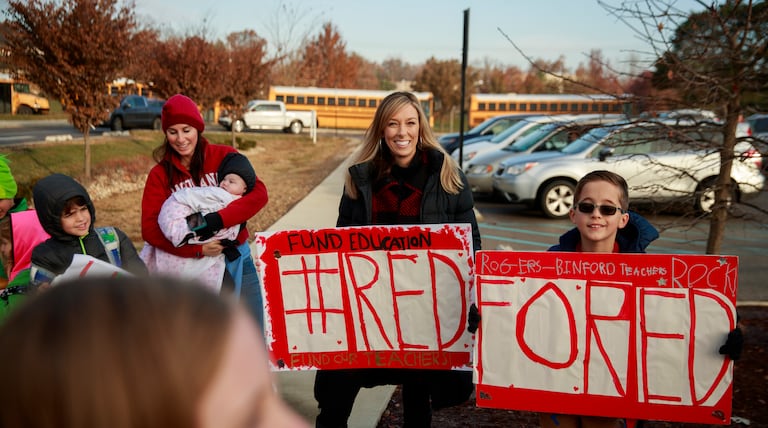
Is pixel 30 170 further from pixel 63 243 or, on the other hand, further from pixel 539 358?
pixel 539 358

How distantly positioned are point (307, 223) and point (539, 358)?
816 centimetres

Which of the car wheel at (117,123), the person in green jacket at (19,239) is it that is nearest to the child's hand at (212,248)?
the person in green jacket at (19,239)

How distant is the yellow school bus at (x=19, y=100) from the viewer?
102 feet

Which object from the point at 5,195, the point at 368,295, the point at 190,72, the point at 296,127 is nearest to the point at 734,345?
the point at 368,295

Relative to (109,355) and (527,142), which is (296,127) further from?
(109,355)

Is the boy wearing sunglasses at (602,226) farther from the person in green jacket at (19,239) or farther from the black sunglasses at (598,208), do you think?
the person in green jacket at (19,239)

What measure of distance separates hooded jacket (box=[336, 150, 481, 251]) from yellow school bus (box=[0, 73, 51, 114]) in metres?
28.4

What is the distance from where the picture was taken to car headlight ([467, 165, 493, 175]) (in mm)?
14133

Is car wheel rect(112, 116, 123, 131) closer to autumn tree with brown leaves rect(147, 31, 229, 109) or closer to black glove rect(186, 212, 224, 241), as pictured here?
autumn tree with brown leaves rect(147, 31, 229, 109)

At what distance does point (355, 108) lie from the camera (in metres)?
49.0

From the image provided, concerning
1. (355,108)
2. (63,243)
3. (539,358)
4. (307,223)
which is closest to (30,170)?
(307,223)

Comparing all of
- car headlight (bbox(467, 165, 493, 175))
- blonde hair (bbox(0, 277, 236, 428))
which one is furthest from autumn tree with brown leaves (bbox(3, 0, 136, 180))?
blonde hair (bbox(0, 277, 236, 428))

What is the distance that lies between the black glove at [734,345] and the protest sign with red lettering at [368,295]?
1.15 m

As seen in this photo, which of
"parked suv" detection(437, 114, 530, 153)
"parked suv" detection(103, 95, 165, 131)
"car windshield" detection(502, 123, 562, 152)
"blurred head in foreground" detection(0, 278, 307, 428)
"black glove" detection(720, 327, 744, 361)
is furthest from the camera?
"parked suv" detection(103, 95, 165, 131)
